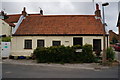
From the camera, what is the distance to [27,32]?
61.2 ft

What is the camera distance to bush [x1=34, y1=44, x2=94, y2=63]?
587 inches

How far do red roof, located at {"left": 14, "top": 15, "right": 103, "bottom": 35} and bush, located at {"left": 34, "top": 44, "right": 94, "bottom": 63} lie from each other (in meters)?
3.61

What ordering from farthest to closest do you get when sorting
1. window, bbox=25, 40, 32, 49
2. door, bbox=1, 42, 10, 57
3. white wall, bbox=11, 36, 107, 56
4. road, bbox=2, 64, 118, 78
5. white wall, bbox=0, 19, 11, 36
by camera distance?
white wall, bbox=0, 19, 11, 36 → window, bbox=25, 40, 32, 49 → door, bbox=1, 42, 10, 57 → white wall, bbox=11, 36, 107, 56 → road, bbox=2, 64, 118, 78

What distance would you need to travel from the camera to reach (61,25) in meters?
19.8

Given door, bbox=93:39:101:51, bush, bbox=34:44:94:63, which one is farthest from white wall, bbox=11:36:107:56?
bush, bbox=34:44:94:63

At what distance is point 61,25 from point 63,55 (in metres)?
5.95

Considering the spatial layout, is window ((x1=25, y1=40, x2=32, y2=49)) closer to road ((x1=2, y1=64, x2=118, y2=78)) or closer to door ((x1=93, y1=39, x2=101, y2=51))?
door ((x1=93, y1=39, x2=101, y2=51))

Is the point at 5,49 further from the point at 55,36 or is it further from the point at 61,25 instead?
the point at 61,25

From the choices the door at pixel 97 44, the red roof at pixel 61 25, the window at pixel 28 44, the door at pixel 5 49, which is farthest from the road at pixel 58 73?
the red roof at pixel 61 25

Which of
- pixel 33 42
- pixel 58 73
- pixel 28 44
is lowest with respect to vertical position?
pixel 58 73

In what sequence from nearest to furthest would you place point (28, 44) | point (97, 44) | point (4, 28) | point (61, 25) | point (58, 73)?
1. point (58, 73)
2. point (97, 44)
3. point (28, 44)
4. point (61, 25)
5. point (4, 28)

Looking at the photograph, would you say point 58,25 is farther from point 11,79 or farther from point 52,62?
point 11,79

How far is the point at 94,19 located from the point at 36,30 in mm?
7789

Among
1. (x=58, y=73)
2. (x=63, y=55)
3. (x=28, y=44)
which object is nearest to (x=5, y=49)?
(x=28, y=44)
